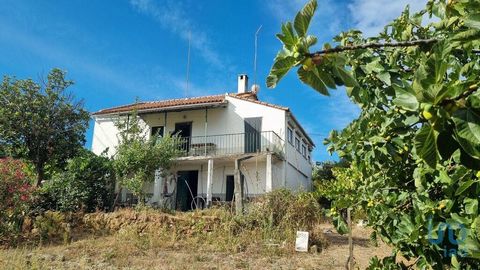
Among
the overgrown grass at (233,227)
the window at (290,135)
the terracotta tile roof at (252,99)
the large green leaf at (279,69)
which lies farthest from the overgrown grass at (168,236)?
the window at (290,135)

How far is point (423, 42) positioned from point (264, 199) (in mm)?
10189

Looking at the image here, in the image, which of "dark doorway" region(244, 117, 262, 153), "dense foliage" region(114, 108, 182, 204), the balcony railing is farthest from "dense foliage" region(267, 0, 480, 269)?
"dark doorway" region(244, 117, 262, 153)

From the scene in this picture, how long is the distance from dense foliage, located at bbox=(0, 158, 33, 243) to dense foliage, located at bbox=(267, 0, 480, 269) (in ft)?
35.9

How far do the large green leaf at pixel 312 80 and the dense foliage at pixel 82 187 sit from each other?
14.1 meters

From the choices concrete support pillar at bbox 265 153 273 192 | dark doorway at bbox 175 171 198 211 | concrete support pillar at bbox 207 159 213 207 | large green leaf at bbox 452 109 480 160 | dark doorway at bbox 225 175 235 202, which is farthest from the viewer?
dark doorway at bbox 175 171 198 211

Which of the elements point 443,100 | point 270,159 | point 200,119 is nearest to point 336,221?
point 443,100

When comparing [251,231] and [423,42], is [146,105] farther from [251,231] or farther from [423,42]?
[423,42]

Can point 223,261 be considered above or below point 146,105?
below

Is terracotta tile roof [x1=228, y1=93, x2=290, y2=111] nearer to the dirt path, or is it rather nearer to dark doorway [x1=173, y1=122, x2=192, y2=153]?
dark doorway [x1=173, y1=122, x2=192, y2=153]

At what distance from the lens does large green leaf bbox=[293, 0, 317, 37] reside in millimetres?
1016

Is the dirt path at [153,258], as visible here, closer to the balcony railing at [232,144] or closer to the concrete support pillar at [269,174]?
the concrete support pillar at [269,174]

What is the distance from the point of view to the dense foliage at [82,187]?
14.2m

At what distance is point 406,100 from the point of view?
94 centimetres

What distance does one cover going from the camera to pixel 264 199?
36.6 feet
